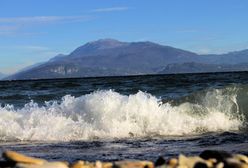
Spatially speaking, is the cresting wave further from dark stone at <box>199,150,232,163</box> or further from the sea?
dark stone at <box>199,150,232,163</box>

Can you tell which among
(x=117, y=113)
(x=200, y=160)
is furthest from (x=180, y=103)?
(x=200, y=160)

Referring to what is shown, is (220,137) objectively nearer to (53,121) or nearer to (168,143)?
(168,143)

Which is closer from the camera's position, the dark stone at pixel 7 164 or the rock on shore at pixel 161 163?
the rock on shore at pixel 161 163

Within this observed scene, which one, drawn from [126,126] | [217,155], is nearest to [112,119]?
[126,126]

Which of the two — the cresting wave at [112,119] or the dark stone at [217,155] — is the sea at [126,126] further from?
the dark stone at [217,155]

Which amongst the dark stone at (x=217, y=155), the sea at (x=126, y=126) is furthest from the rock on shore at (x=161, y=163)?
the sea at (x=126, y=126)

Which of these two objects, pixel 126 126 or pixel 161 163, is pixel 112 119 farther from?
pixel 161 163

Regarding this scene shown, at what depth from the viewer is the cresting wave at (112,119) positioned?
17.9 m

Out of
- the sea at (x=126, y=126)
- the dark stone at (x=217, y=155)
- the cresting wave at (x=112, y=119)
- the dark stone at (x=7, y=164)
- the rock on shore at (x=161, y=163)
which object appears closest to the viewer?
the rock on shore at (x=161, y=163)

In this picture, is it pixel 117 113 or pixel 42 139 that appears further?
pixel 117 113

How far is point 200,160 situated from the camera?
337 inches

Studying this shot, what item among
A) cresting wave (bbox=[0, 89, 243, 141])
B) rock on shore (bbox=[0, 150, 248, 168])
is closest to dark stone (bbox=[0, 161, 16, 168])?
rock on shore (bbox=[0, 150, 248, 168])

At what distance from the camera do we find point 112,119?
19.1 metres

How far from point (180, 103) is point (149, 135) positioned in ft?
18.8
